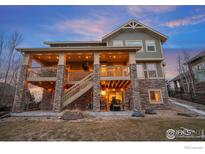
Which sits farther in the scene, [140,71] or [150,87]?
[140,71]

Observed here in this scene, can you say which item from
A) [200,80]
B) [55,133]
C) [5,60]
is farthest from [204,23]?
[5,60]

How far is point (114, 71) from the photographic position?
32.7 feet

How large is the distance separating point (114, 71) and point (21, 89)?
8188mm

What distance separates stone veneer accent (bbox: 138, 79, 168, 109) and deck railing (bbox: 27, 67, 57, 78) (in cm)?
942

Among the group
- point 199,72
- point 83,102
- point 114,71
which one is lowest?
point 83,102

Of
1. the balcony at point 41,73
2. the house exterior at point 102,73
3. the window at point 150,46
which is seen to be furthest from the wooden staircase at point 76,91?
the window at point 150,46

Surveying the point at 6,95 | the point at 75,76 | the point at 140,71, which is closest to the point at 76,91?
the point at 75,76

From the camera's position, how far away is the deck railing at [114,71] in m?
9.91

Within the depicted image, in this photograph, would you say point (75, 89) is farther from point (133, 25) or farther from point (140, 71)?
point (133, 25)

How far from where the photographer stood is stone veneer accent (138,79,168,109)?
11.5 meters

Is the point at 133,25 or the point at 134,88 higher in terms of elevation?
the point at 133,25
